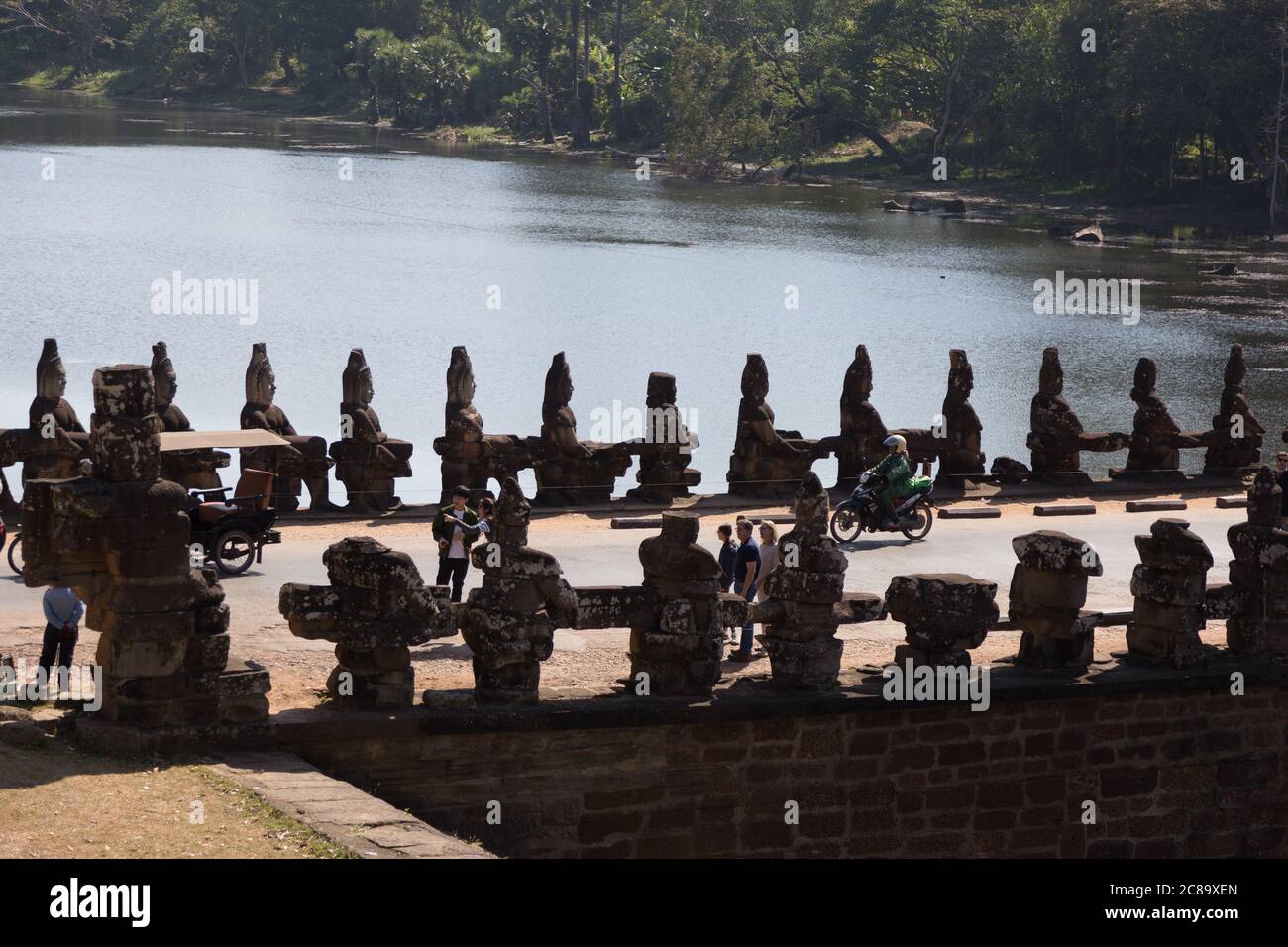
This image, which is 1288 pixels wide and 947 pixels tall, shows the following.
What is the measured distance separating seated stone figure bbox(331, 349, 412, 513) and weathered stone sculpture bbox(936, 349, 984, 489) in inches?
351

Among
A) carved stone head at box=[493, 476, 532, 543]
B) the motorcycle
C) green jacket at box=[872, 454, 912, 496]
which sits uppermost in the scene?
carved stone head at box=[493, 476, 532, 543]

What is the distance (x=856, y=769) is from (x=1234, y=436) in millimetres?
17445

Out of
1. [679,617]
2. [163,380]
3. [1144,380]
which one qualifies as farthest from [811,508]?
[1144,380]

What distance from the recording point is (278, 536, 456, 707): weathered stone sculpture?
17234 mm

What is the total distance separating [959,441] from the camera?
108 feet

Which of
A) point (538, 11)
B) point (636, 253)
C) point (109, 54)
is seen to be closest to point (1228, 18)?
point (636, 253)

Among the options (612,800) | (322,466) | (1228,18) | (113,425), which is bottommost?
(612,800)

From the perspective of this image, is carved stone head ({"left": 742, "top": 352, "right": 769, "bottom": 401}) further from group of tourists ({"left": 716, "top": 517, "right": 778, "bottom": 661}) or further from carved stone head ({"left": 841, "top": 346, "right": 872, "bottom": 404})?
group of tourists ({"left": 716, "top": 517, "right": 778, "bottom": 661})

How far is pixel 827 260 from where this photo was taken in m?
80.9

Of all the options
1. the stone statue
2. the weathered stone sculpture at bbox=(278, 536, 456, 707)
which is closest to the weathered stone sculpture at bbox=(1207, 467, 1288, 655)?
the stone statue

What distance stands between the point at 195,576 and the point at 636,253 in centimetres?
6470

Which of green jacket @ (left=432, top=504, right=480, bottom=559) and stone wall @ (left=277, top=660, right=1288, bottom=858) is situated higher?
green jacket @ (left=432, top=504, right=480, bottom=559)

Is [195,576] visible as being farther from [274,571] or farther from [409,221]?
[409,221]

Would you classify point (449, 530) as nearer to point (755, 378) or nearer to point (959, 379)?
point (755, 378)
